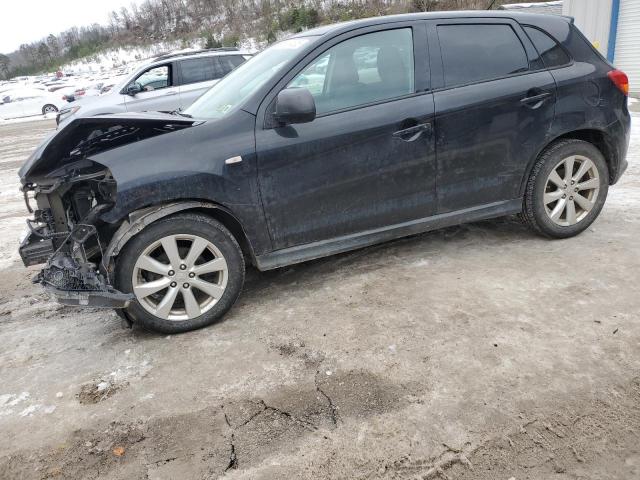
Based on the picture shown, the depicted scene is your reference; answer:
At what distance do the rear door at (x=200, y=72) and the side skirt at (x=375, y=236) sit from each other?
776 cm

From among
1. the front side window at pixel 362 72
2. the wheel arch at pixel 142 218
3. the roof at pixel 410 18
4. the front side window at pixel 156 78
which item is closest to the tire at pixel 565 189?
the roof at pixel 410 18

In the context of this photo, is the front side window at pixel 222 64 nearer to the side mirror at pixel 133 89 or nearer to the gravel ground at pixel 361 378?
the side mirror at pixel 133 89

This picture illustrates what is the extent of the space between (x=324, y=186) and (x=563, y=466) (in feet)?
6.91

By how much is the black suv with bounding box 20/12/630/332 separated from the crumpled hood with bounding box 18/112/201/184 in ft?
0.04

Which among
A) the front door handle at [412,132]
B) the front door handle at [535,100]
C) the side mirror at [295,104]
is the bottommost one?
the front door handle at [412,132]

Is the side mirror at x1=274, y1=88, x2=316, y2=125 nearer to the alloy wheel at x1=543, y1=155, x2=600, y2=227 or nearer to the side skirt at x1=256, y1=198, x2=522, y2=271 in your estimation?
the side skirt at x1=256, y1=198, x2=522, y2=271

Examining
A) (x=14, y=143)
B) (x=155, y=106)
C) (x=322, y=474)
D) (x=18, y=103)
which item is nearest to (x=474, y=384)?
(x=322, y=474)

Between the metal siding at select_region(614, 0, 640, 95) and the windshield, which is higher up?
the windshield

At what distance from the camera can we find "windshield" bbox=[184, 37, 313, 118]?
3.55 m

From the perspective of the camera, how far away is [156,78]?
10.6m

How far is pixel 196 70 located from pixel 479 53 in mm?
8080

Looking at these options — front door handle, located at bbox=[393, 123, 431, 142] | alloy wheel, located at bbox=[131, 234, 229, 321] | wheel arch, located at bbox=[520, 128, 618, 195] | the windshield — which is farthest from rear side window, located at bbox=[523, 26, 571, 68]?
alloy wheel, located at bbox=[131, 234, 229, 321]

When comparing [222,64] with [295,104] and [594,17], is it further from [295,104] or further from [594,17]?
[594,17]

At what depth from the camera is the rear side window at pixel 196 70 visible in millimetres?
10547
